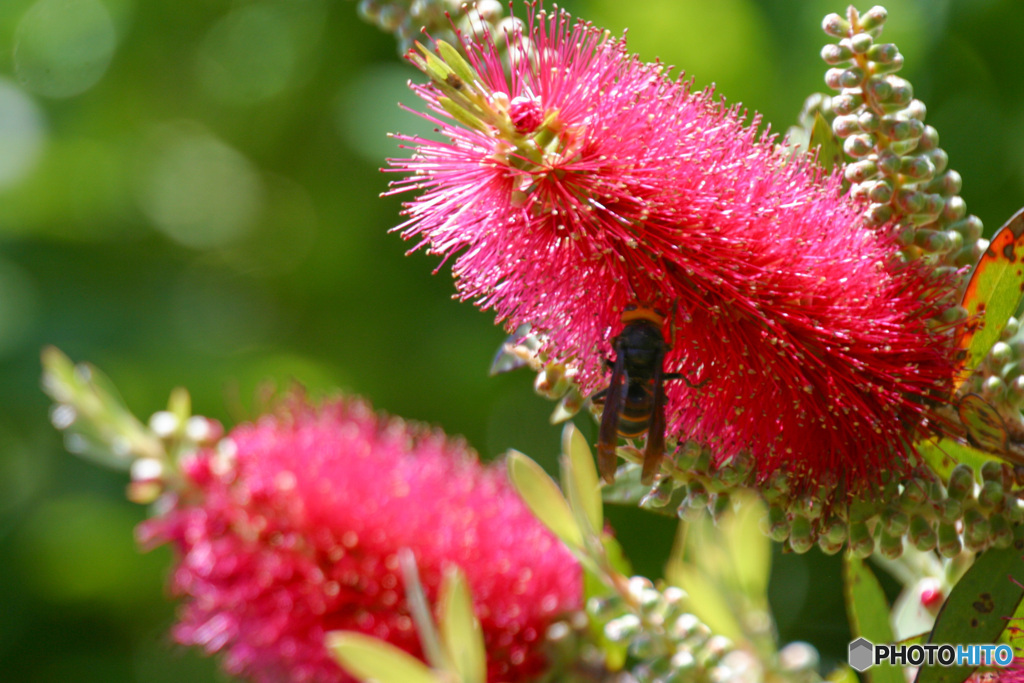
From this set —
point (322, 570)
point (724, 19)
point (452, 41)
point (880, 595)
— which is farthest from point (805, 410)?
point (724, 19)

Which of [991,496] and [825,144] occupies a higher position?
[825,144]

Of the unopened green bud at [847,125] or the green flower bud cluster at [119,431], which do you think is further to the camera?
the green flower bud cluster at [119,431]

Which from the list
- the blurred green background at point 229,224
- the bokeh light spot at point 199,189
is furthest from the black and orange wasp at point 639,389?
Answer: the bokeh light spot at point 199,189

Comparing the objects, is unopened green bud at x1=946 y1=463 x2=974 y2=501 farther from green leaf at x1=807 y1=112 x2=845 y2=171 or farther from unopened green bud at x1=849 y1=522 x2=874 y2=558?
green leaf at x1=807 y1=112 x2=845 y2=171

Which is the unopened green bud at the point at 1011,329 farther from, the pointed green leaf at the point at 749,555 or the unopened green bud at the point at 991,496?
the pointed green leaf at the point at 749,555

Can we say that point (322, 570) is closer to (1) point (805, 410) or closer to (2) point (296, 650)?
(2) point (296, 650)

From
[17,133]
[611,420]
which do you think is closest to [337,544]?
[611,420]

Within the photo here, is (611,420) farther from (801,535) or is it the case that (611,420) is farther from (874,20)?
(874,20)
